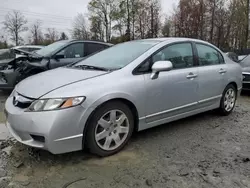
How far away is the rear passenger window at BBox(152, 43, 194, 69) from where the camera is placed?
12.4 feet

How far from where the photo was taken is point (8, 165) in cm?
299

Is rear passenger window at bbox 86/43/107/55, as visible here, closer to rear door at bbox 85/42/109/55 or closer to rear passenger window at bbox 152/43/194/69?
rear door at bbox 85/42/109/55

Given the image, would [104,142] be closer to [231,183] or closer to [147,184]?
[147,184]

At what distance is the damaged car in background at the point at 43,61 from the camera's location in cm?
625

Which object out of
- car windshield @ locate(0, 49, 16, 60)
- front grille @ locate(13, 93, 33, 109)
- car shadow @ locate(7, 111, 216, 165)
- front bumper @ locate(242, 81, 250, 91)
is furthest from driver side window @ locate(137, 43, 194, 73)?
car windshield @ locate(0, 49, 16, 60)

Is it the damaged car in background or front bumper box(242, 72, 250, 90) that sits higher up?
the damaged car in background

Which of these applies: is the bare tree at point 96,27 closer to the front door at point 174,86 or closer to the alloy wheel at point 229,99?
the alloy wheel at point 229,99

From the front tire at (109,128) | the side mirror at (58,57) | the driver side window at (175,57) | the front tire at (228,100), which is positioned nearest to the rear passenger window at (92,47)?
the side mirror at (58,57)

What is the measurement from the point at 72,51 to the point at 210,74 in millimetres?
3943

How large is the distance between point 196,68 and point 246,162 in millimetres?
1657

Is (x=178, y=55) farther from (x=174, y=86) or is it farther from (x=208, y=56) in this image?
(x=208, y=56)

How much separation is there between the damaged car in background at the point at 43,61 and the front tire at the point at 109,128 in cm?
368

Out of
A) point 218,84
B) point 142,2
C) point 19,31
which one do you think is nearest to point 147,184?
point 218,84

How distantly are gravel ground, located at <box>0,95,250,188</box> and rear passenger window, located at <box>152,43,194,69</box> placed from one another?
42.1 inches
